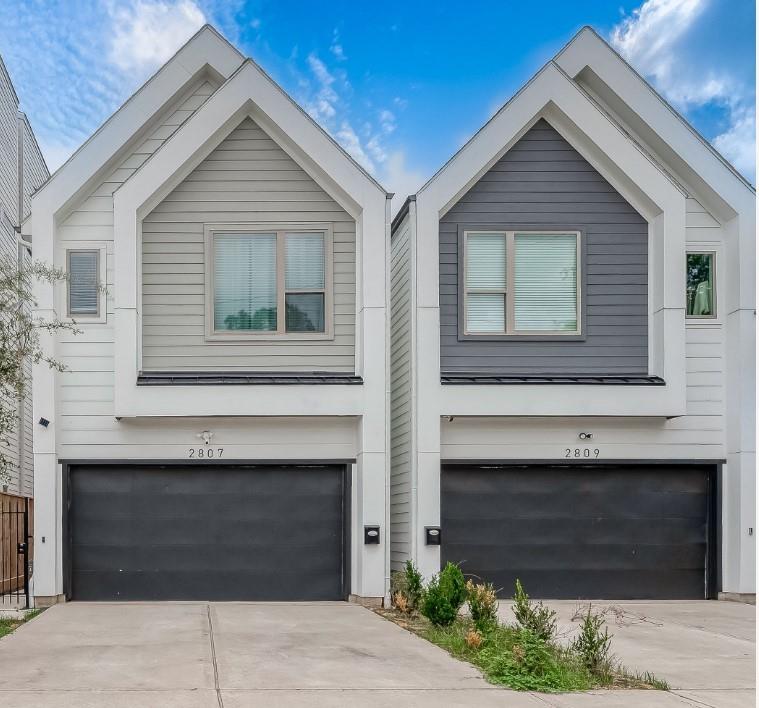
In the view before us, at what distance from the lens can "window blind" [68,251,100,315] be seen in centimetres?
1362

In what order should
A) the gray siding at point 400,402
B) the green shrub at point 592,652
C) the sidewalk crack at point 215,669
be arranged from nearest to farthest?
the sidewalk crack at point 215,669
the green shrub at point 592,652
the gray siding at point 400,402

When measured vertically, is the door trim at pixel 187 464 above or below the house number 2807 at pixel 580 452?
below

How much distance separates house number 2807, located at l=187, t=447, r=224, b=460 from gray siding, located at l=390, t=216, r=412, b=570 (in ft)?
9.18

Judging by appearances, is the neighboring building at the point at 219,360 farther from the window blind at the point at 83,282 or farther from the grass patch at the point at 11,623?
the grass patch at the point at 11,623

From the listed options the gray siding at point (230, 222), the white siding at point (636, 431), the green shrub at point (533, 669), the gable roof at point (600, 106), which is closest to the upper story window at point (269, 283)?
the gray siding at point (230, 222)

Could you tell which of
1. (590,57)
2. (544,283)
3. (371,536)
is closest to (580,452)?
(544,283)

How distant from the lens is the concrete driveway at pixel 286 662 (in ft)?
23.4

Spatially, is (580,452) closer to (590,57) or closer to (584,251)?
(584,251)

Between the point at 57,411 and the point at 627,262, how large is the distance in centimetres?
870

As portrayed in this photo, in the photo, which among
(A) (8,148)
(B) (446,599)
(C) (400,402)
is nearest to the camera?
(B) (446,599)

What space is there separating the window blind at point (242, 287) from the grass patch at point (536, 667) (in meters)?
6.28

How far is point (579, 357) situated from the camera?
13797mm

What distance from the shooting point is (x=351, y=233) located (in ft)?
45.3

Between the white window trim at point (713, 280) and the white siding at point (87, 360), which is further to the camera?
the white window trim at point (713, 280)
